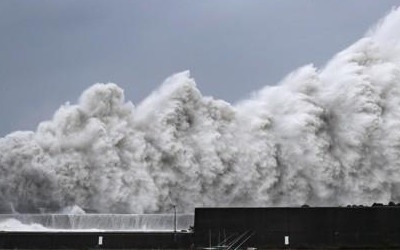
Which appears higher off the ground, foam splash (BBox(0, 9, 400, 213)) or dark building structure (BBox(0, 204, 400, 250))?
foam splash (BBox(0, 9, 400, 213))

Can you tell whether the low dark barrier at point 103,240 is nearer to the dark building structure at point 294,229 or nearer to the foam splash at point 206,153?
the dark building structure at point 294,229

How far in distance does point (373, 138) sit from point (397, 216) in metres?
23.3

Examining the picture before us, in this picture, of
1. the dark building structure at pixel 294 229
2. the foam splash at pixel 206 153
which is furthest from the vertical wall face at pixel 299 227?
the foam splash at pixel 206 153

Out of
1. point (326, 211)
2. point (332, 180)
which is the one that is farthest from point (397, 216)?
point (332, 180)

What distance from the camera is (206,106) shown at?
49.9m

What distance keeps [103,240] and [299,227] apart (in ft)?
25.4

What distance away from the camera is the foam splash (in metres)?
45.8

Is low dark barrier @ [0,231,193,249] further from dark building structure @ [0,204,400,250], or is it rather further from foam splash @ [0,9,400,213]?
foam splash @ [0,9,400,213]

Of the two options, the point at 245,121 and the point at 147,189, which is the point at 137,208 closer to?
the point at 147,189

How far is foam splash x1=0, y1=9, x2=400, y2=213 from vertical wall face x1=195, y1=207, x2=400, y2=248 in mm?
20019

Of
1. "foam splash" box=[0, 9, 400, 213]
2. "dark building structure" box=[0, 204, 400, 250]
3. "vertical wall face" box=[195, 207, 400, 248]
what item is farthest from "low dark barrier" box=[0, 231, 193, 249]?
"foam splash" box=[0, 9, 400, 213]

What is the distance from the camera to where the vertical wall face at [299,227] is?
24.4 m

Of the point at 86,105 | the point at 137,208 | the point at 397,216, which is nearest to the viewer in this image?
the point at 397,216

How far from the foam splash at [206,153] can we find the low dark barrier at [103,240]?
17.8m
